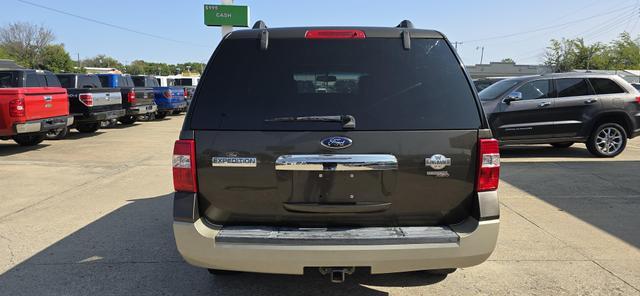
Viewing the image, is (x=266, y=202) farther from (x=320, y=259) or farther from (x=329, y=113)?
(x=329, y=113)

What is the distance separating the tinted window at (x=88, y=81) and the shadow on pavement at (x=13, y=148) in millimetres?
2873

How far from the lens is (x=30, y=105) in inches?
401

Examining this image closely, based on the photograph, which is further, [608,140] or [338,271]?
[608,140]

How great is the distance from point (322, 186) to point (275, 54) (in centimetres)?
94

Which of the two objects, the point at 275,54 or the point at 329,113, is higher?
the point at 275,54

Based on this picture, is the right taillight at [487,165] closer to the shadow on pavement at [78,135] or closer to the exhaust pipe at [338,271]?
the exhaust pipe at [338,271]

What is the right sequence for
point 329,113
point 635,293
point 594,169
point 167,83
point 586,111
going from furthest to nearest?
point 167,83, point 586,111, point 594,169, point 635,293, point 329,113

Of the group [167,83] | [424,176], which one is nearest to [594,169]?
[424,176]

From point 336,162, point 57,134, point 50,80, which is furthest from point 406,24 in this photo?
point 57,134

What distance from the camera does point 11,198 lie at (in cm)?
669

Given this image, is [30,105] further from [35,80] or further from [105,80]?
[105,80]

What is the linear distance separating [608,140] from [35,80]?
13141 millimetres

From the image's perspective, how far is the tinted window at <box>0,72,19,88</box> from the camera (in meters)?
10.5

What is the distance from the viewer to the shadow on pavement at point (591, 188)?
554 cm
